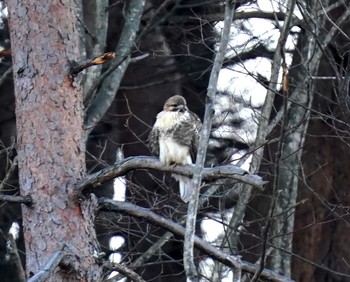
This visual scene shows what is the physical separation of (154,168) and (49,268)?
0.68m

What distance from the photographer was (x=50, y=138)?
625cm

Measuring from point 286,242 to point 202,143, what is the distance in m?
5.46

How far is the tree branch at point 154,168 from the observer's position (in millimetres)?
5230

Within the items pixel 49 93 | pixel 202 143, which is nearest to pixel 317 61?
pixel 49 93

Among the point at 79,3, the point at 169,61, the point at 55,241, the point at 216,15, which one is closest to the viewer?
the point at 55,241

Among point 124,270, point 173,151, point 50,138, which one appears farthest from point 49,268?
point 173,151

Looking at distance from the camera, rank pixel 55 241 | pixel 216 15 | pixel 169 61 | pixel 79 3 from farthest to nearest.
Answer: pixel 169 61 < pixel 216 15 < pixel 79 3 < pixel 55 241

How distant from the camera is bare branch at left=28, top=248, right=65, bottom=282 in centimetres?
556

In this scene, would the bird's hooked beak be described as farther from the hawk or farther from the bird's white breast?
the bird's white breast

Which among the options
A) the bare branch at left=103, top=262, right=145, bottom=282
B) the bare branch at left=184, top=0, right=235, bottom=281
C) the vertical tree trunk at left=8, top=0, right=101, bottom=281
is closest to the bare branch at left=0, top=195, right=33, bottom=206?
the vertical tree trunk at left=8, top=0, right=101, bottom=281

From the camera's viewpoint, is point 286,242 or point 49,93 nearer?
point 49,93

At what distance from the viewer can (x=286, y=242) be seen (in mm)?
9906

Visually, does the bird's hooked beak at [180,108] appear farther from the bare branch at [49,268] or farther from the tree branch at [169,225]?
the bare branch at [49,268]

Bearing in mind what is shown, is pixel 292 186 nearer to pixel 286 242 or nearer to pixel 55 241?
pixel 286 242
